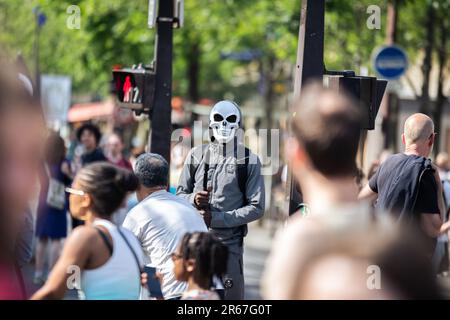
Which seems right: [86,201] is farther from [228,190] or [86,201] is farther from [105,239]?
[228,190]

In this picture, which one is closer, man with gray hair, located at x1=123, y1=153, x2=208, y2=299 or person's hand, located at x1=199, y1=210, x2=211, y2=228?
man with gray hair, located at x1=123, y1=153, x2=208, y2=299

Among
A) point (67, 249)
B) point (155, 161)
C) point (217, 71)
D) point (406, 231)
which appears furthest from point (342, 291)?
point (217, 71)

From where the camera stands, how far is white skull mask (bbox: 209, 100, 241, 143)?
7.88 m

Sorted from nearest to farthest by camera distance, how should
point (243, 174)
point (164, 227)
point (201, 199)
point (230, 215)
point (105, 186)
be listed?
1. point (105, 186)
2. point (164, 227)
3. point (201, 199)
4. point (230, 215)
5. point (243, 174)

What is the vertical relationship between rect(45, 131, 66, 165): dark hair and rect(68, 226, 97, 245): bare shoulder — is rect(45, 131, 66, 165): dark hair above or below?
below

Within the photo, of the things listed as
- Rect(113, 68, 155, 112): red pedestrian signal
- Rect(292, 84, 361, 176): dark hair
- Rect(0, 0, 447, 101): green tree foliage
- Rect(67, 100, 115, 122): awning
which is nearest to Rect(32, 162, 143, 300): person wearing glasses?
Rect(292, 84, 361, 176): dark hair

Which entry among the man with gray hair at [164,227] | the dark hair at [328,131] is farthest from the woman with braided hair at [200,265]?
the dark hair at [328,131]

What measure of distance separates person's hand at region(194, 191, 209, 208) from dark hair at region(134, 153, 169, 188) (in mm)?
695

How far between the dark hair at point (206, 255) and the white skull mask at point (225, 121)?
8.49 feet

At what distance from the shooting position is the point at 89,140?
13.7 metres

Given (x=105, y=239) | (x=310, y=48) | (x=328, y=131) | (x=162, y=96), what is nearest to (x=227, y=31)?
(x=162, y=96)

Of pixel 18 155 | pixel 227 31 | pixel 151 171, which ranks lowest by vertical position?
pixel 151 171

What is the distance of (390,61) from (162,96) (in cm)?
659

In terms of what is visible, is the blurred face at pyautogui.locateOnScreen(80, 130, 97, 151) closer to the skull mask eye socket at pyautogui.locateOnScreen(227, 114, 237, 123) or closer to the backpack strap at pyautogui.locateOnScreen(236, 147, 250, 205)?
the skull mask eye socket at pyautogui.locateOnScreen(227, 114, 237, 123)
